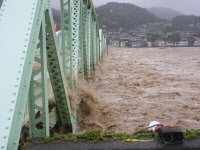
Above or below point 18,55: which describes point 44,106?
below

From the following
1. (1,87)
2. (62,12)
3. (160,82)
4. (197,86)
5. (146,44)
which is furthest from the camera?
(146,44)

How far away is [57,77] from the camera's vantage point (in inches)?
206

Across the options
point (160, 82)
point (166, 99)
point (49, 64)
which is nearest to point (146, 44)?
point (160, 82)

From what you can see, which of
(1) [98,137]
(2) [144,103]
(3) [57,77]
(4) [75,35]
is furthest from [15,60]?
(2) [144,103]

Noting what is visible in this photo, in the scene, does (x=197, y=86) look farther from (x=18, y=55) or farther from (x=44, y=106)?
(x=18, y=55)

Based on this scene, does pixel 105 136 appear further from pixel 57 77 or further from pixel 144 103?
pixel 144 103

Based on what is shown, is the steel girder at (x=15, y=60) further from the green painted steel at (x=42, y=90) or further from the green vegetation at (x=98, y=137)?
the green vegetation at (x=98, y=137)

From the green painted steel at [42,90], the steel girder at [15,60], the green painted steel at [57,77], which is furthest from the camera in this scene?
the green painted steel at [57,77]

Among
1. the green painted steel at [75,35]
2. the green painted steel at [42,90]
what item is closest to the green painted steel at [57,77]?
the green painted steel at [42,90]

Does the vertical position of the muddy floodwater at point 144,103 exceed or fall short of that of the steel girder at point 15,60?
it falls short

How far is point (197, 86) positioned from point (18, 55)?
10.7 m

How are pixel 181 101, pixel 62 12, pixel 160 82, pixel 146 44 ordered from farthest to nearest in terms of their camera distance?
pixel 146 44 < pixel 160 82 < pixel 181 101 < pixel 62 12

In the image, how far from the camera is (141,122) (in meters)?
7.44

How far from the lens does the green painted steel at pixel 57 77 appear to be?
→ 4625mm
